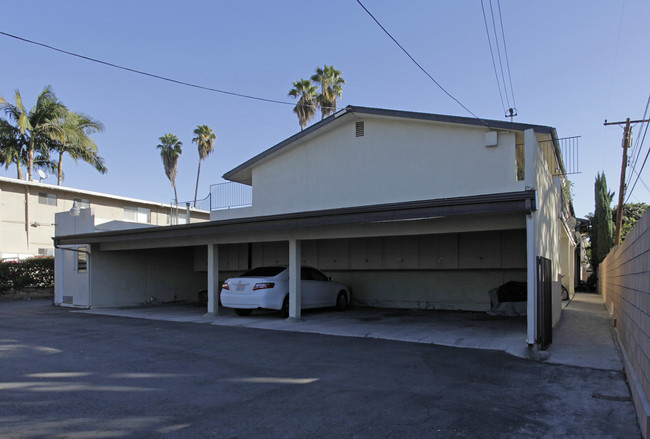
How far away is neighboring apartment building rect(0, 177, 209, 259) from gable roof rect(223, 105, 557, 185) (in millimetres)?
5865

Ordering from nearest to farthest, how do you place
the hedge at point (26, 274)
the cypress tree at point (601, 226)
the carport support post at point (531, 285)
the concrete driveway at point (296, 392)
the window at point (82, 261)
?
the concrete driveway at point (296, 392), the carport support post at point (531, 285), the window at point (82, 261), the hedge at point (26, 274), the cypress tree at point (601, 226)

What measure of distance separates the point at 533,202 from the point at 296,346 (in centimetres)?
504

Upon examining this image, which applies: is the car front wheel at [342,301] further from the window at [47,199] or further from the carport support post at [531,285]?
the window at [47,199]

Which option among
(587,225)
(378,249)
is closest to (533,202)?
(378,249)

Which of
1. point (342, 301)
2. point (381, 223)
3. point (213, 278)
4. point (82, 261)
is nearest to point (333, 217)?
point (381, 223)

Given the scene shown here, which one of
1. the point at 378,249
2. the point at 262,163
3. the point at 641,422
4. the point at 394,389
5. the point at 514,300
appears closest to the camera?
the point at 641,422

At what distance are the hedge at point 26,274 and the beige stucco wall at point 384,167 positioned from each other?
40.5ft

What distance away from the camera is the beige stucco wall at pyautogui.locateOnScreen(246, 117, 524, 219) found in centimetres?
1288

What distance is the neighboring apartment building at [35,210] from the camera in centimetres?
2416

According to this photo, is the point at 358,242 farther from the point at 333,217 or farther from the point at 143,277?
the point at 143,277

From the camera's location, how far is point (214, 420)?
15.0 ft

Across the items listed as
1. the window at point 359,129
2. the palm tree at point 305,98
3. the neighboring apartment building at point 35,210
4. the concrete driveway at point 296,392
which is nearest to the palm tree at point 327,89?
the palm tree at point 305,98

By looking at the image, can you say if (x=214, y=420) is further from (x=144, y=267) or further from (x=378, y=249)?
(x=144, y=267)

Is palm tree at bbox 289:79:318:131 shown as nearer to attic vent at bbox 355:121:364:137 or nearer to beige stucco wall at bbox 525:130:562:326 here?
attic vent at bbox 355:121:364:137
